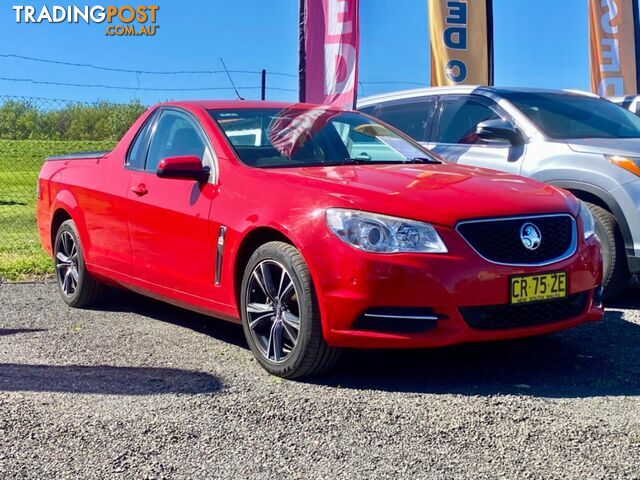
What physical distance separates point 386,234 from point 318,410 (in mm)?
912

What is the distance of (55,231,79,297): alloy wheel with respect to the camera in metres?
6.75

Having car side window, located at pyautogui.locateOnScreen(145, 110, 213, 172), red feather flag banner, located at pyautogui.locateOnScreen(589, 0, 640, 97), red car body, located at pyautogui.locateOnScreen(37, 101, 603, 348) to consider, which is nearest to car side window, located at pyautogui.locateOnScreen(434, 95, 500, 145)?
red car body, located at pyautogui.locateOnScreen(37, 101, 603, 348)

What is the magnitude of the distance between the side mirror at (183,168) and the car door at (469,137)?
303 centimetres

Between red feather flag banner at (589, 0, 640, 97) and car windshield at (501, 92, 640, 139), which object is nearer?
car windshield at (501, 92, 640, 139)

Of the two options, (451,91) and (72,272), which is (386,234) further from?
(451,91)

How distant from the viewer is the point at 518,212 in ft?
14.7

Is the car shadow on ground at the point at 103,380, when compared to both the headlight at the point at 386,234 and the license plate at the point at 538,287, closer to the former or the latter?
the headlight at the point at 386,234

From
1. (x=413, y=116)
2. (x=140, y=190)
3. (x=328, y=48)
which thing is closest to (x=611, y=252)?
(x=413, y=116)

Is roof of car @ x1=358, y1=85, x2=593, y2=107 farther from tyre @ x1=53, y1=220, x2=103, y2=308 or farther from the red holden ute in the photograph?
tyre @ x1=53, y1=220, x2=103, y2=308

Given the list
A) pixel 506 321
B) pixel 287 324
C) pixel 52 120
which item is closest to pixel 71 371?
pixel 287 324

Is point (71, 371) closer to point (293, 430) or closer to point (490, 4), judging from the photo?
point (293, 430)

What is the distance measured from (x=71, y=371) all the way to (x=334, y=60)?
21.2 ft

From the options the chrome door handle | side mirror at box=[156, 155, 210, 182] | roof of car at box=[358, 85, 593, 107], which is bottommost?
the chrome door handle

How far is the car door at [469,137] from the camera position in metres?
7.24
